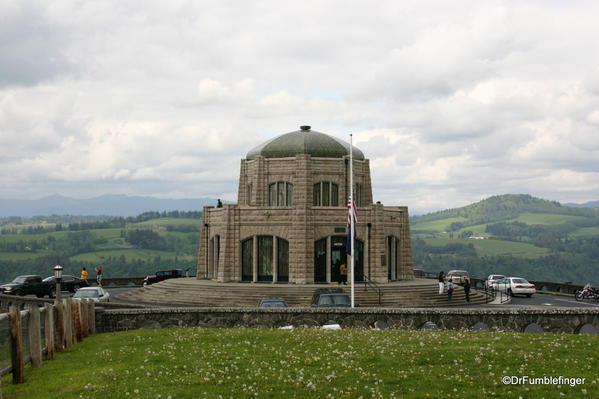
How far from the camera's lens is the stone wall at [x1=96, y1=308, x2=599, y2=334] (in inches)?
982

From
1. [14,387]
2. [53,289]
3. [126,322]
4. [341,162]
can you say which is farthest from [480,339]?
[53,289]

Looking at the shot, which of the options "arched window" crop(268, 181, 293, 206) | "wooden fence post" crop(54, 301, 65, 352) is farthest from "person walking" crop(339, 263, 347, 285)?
"wooden fence post" crop(54, 301, 65, 352)

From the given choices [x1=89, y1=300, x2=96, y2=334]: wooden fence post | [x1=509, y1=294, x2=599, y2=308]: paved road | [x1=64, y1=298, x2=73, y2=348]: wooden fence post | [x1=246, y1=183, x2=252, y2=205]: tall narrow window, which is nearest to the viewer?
[x1=64, y1=298, x2=73, y2=348]: wooden fence post

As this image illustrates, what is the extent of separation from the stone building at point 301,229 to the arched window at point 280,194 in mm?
86

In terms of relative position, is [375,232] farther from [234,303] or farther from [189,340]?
[189,340]

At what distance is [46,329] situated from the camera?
63.6ft

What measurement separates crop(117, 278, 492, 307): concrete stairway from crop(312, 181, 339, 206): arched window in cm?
921

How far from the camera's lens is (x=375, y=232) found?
165ft

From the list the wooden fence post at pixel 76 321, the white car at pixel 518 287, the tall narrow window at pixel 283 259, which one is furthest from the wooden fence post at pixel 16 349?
the white car at pixel 518 287

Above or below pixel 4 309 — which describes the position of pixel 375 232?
above

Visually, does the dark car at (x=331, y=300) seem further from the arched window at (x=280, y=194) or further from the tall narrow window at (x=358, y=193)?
the tall narrow window at (x=358, y=193)

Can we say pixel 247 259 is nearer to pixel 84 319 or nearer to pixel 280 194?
pixel 280 194

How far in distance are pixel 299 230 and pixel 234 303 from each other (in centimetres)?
865

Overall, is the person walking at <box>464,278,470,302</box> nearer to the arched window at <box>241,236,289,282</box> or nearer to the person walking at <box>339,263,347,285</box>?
the person walking at <box>339,263,347,285</box>
